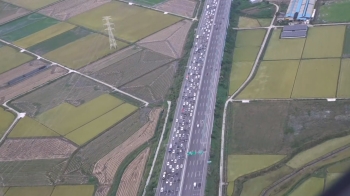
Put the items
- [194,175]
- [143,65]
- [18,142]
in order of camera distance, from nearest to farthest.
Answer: [194,175]
[18,142]
[143,65]

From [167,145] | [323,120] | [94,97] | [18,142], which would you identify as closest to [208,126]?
[167,145]

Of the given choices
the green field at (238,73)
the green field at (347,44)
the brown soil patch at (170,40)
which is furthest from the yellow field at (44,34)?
the green field at (347,44)

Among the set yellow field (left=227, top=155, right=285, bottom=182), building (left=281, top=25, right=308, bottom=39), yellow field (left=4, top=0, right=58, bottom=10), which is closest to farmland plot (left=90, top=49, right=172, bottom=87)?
building (left=281, top=25, right=308, bottom=39)

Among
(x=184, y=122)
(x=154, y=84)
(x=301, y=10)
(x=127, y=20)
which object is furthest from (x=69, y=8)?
(x=184, y=122)

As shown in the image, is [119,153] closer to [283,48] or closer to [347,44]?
[283,48]

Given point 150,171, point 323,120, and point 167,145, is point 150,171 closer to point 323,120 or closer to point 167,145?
point 167,145

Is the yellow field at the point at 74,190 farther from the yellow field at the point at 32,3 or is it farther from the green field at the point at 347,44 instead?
the yellow field at the point at 32,3

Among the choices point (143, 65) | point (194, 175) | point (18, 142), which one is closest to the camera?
point (194, 175)
